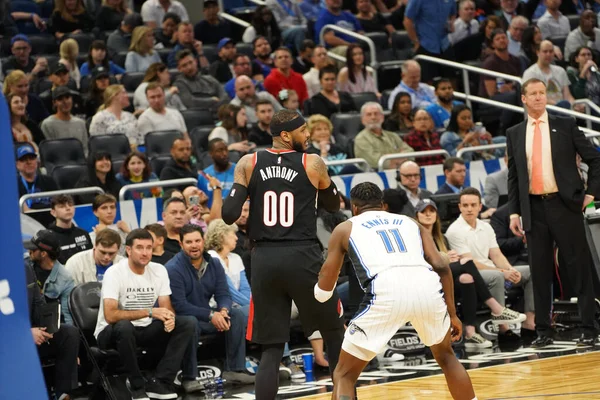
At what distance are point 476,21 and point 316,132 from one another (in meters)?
5.17

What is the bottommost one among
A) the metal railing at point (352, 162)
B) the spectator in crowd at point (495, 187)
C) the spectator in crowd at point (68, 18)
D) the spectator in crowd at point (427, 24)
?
the spectator in crowd at point (495, 187)

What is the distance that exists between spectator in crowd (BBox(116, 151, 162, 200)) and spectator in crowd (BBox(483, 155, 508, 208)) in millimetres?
3531

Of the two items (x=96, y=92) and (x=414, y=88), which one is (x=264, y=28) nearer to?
(x=414, y=88)

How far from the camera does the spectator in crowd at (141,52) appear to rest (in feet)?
47.2

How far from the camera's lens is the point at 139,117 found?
12.9 m

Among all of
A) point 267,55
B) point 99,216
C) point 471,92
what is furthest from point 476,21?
point 99,216

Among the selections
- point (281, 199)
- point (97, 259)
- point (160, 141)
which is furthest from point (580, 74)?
point (281, 199)

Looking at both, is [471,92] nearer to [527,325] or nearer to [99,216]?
[527,325]

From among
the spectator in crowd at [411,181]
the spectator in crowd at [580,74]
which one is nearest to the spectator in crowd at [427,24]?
the spectator in crowd at [580,74]

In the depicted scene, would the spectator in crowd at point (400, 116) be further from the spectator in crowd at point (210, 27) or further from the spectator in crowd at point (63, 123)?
the spectator in crowd at point (63, 123)

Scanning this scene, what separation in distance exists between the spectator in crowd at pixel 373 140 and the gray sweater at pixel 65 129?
9.98 ft

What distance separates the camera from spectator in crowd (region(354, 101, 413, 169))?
12.8 metres

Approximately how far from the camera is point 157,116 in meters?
12.8

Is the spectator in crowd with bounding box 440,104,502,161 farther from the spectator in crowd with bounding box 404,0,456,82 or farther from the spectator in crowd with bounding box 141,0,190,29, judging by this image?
the spectator in crowd with bounding box 141,0,190,29
